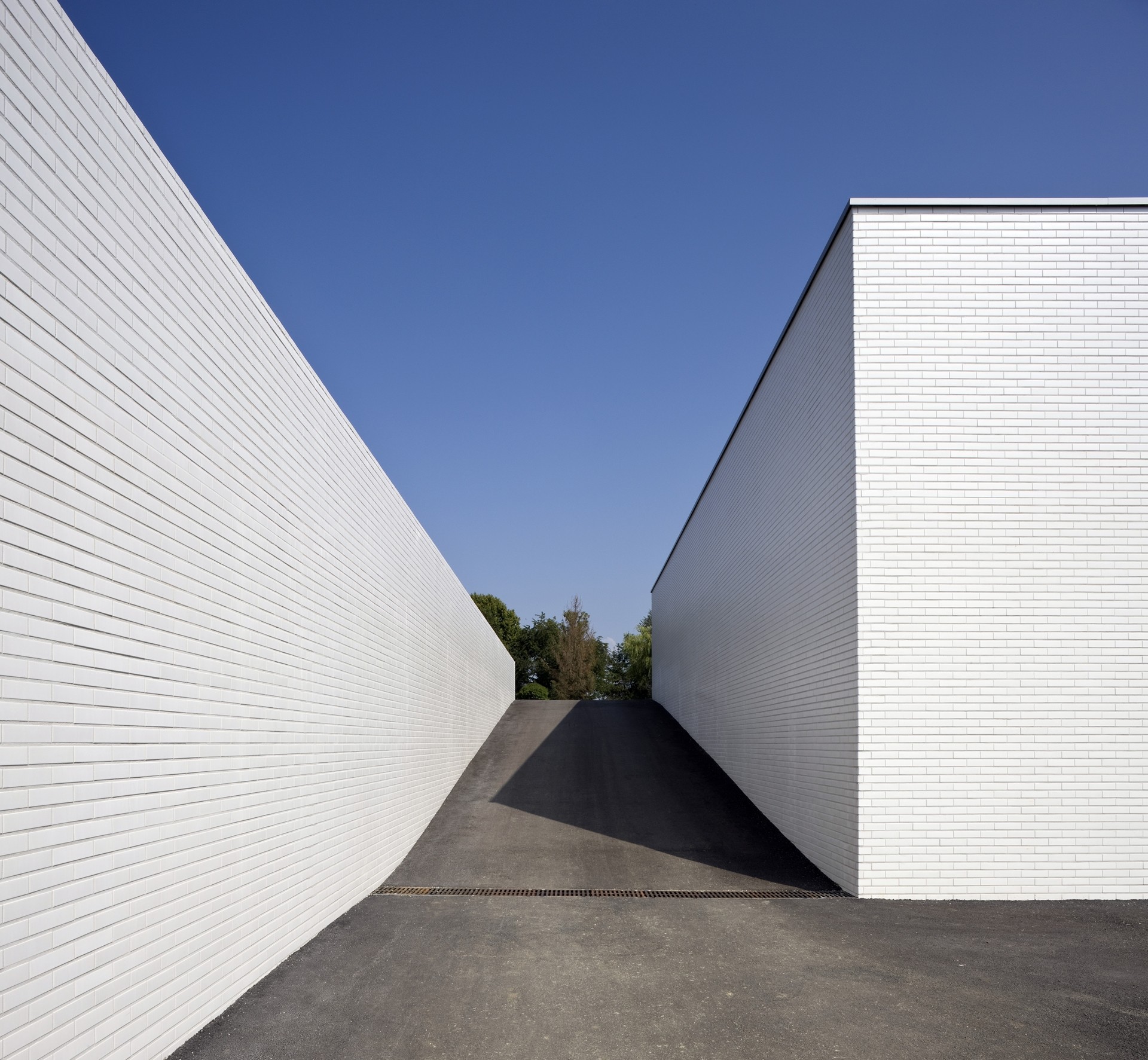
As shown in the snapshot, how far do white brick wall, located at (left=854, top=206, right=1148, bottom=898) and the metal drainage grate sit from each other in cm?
90

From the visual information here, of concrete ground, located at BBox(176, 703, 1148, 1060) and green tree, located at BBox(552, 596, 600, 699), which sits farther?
green tree, located at BBox(552, 596, 600, 699)

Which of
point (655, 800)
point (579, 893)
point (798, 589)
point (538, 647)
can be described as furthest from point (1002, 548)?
point (538, 647)

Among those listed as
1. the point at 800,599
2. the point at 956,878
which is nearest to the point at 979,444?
the point at 800,599

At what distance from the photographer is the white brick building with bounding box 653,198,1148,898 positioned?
7688 mm

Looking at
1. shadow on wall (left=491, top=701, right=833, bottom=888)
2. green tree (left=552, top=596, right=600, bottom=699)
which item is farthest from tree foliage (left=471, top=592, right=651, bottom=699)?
shadow on wall (left=491, top=701, right=833, bottom=888)

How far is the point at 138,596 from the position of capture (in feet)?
13.0

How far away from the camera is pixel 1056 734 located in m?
7.75

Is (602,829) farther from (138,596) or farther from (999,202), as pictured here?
(999,202)

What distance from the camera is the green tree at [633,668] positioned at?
39.1 meters

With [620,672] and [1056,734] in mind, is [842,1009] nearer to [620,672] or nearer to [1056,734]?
[1056,734]

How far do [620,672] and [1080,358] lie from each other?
137 ft

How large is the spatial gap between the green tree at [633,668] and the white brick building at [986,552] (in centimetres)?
2516

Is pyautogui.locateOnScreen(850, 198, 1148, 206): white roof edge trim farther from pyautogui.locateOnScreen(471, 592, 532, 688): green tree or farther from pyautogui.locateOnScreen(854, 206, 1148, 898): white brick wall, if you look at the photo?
pyautogui.locateOnScreen(471, 592, 532, 688): green tree

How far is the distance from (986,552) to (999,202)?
3.45 metres
